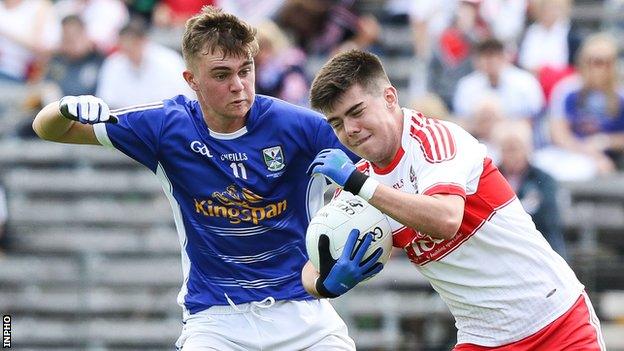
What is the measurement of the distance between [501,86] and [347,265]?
6.19 m

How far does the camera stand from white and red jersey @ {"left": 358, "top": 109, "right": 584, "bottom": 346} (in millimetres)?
5883

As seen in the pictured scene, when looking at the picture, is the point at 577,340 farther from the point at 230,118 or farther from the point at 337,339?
the point at 230,118

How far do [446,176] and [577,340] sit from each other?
99 centimetres

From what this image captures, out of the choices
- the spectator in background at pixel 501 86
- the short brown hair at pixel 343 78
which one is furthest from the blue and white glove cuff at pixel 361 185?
the spectator in background at pixel 501 86

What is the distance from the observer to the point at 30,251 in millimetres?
12258

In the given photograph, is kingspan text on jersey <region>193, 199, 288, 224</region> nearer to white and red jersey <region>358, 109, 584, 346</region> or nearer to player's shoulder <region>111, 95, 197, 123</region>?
player's shoulder <region>111, 95, 197, 123</region>

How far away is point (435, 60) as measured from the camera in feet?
40.1

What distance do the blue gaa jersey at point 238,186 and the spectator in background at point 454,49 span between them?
5629mm

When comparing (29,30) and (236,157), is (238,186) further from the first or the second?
(29,30)

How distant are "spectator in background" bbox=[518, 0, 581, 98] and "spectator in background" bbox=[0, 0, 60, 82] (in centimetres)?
455

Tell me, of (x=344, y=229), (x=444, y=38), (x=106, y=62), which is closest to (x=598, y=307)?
(x=444, y=38)

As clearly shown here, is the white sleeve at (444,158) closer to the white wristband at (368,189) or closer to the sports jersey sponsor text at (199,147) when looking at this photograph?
the white wristband at (368,189)

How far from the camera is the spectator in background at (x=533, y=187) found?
33.7 feet

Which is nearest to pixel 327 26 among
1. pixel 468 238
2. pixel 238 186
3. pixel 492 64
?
pixel 492 64
